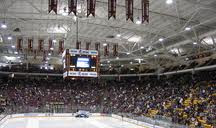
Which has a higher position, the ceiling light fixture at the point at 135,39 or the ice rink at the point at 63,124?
the ceiling light fixture at the point at 135,39

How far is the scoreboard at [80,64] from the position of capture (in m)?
18.9

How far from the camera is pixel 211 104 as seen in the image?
26.5 metres

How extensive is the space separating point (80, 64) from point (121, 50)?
75.9ft

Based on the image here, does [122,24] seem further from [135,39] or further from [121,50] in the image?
[121,50]

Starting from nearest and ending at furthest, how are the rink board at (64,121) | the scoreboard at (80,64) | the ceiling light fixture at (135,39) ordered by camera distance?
the scoreboard at (80,64)
the rink board at (64,121)
the ceiling light fixture at (135,39)

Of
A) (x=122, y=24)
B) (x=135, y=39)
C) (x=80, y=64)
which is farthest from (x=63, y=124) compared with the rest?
(x=135, y=39)

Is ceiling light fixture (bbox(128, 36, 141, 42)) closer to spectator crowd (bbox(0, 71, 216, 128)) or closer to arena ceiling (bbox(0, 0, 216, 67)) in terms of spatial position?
arena ceiling (bbox(0, 0, 216, 67))

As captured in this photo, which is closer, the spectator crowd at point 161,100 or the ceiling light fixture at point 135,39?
the spectator crowd at point 161,100

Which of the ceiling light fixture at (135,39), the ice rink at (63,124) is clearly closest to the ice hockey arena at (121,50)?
the ice rink at (63,124)

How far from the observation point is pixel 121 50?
42.0 meters

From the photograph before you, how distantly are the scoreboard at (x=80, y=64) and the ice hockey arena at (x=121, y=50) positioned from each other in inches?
2.5

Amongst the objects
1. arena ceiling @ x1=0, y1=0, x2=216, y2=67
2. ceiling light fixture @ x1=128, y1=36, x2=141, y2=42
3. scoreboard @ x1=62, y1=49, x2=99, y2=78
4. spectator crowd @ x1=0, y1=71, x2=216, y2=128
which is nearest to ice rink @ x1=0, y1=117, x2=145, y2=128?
spectator crowd @ x1=0, y1=71, x2=216, y2=128

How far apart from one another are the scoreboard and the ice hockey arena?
0.21ft

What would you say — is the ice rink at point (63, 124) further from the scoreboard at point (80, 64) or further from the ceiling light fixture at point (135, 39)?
the scoreboard at point (80, 64)
